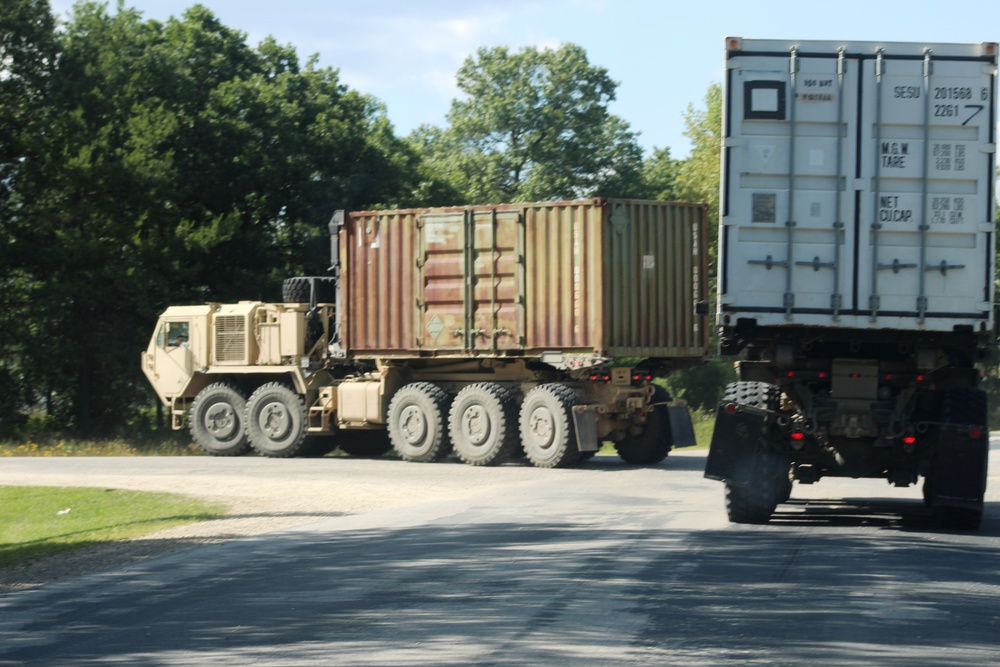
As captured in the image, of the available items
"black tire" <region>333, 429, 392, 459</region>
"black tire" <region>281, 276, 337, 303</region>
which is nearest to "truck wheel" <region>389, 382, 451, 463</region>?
"black tire" <region>333, 429, 392, 459</region>

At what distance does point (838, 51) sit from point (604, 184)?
4917cm

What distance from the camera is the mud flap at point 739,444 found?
1254 centimetres

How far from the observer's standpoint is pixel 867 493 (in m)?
16.8

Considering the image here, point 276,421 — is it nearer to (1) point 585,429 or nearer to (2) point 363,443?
(2) point 363,443

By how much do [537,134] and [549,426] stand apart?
146 ft

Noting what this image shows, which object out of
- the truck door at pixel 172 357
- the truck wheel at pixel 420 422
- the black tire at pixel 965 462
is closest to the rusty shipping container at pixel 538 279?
the truck wheel at pixel 420 422

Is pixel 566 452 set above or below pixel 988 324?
below

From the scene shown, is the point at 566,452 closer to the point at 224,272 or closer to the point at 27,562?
the point at 27,562

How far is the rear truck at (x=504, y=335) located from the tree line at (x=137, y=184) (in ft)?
35.4

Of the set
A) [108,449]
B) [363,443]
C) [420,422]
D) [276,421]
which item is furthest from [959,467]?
[108,449]

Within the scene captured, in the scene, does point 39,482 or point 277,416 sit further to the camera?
point 277,416

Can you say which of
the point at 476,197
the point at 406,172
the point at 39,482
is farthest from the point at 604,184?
the point at 39,482

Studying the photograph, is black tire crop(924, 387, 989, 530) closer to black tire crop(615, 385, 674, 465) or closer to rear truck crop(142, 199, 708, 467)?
rear truck crop(142, 199, 708, 467)

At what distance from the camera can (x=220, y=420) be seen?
2550cm
